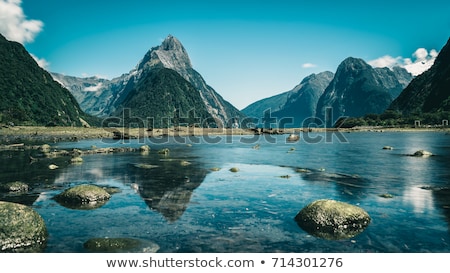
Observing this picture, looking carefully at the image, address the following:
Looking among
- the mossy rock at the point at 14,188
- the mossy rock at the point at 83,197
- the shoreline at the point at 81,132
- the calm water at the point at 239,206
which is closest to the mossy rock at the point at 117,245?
the calm water at the point at 239,206

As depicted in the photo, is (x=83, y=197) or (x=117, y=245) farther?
(x=83, y=197)

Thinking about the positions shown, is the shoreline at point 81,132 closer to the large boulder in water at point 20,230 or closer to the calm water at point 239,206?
the calm water at point 239,206

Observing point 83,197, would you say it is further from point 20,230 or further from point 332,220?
point 332,220

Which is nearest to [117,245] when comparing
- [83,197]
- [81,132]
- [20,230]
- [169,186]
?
[20,230]

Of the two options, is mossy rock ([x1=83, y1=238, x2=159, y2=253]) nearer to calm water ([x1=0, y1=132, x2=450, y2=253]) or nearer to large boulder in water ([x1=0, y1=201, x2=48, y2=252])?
calm water ([x1=0, y1=132, x2=450, y2=253])

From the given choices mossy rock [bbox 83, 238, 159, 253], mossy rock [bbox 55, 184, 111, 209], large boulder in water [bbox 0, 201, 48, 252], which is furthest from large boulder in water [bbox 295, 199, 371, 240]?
mossy rock [bbox 55, 184, 111, 209]

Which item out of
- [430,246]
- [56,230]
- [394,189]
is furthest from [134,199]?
[394,189]
